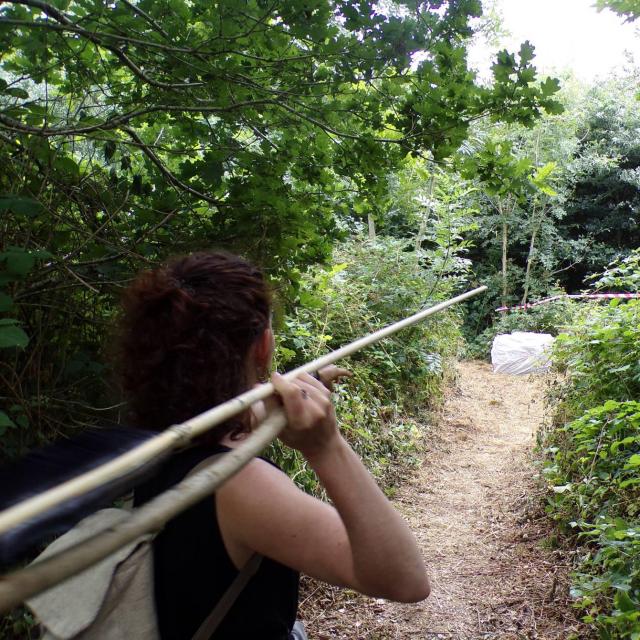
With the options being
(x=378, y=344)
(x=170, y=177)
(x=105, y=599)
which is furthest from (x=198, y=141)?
(x=378, y=344)

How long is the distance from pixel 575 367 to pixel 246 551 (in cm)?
433

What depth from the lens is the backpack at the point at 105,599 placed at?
2.76 feet

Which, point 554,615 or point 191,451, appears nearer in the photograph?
point 191,451

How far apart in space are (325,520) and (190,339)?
0.41 metres

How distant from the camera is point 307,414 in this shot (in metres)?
0.89

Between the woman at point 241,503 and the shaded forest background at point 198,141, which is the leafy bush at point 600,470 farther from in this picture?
the woman at point 241,503

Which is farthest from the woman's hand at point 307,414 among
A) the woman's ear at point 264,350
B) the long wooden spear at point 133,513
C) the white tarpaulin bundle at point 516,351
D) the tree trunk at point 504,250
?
the tree trunk at point 504,250

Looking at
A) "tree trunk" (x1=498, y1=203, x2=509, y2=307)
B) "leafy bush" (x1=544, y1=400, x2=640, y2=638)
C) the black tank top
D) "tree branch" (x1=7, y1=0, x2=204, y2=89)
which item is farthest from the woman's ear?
"tree trunk" (x1=498, y1=203, x2=509, y2=307)

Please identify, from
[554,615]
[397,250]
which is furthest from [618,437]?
[397,250]

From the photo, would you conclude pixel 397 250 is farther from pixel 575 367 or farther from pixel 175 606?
pixel 175 606

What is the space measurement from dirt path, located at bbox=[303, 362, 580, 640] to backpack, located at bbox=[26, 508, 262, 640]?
2625 mm

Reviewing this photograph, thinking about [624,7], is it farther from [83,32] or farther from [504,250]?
[504,250]

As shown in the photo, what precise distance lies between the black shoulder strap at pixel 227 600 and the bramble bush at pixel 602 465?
5.73 ft

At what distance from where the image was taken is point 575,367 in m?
4.67
